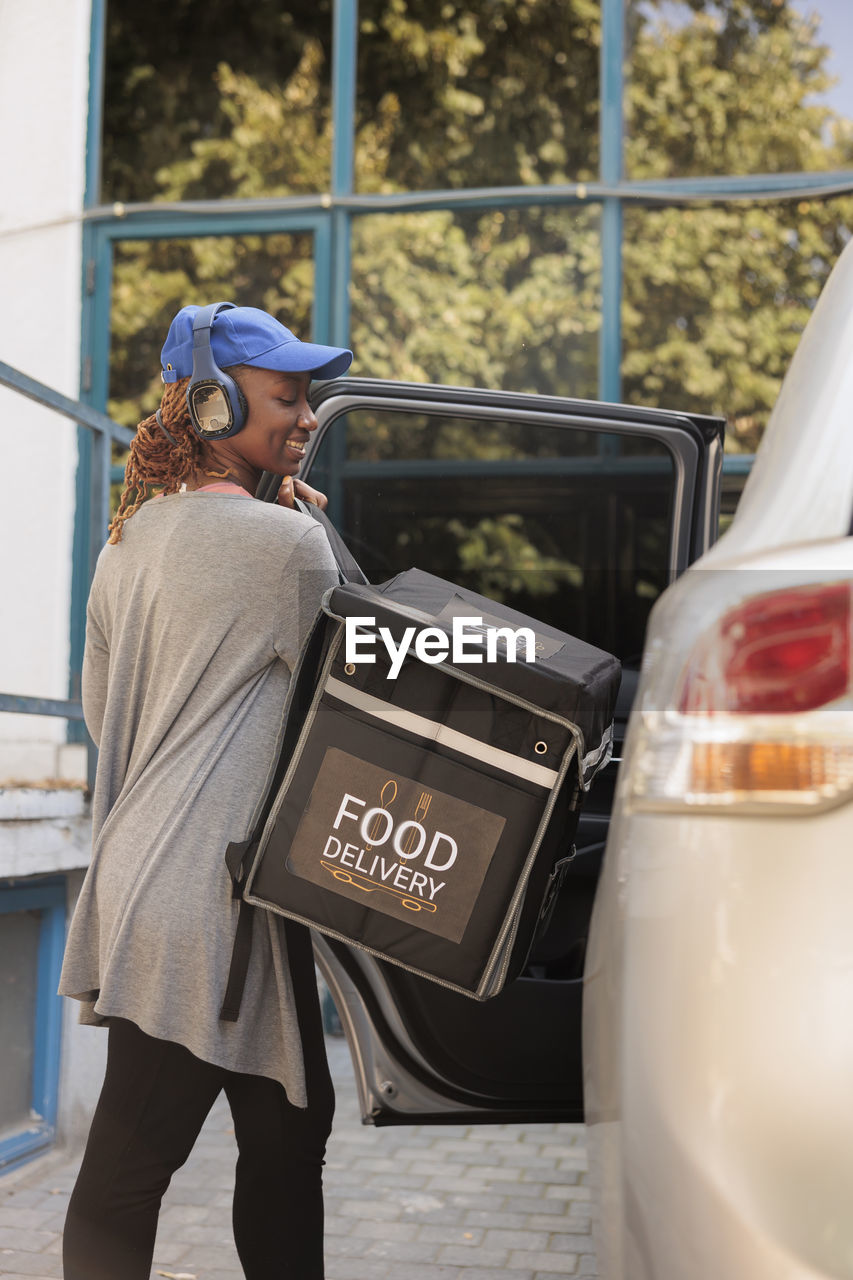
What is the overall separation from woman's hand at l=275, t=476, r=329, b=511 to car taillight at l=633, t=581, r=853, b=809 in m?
1.24

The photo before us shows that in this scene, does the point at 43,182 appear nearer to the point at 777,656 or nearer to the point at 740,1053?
the point at 777,656

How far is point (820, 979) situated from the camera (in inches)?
42.5

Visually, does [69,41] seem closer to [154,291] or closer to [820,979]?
[154,291]

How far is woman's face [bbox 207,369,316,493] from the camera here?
83.6 inches

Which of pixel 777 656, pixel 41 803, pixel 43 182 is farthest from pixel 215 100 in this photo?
pixel 777 656

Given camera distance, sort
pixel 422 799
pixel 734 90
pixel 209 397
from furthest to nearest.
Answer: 1. pixel 734 90
2. pixel 209 397
3. pixel 422 799

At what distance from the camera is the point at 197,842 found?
Result: 1912 mm

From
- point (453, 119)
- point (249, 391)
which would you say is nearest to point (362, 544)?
point (249, 391)

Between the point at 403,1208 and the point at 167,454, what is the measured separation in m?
2.53

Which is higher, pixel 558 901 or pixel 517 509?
pixel 517 509

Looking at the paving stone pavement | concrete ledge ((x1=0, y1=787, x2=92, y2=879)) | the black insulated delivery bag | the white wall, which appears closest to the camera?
the black insulated delivery bag

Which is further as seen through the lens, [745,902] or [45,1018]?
[45,1018]

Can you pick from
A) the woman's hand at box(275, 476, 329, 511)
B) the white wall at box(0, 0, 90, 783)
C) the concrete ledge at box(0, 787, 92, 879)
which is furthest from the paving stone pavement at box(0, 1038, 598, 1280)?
the white wall at box(0, 0, 90, 783)

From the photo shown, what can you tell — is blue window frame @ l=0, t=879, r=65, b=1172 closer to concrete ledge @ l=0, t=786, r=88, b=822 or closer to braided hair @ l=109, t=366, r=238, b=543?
concrete ledge @ l=0, t=786, r=88, b=822
